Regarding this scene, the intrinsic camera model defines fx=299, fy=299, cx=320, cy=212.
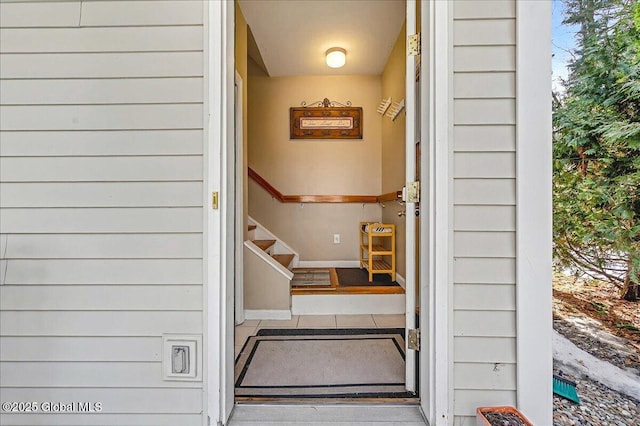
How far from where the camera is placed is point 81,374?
49.4 inches

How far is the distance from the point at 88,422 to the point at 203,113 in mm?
1374

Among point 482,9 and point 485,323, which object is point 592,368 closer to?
point 485,323

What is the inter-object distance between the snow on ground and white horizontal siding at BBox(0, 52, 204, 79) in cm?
222

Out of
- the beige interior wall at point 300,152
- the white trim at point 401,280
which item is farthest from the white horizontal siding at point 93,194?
the beige interior wall at point 300,152

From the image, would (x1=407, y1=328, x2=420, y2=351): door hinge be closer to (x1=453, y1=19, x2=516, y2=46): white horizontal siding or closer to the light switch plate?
the light switch plate

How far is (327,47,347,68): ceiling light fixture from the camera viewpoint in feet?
10.1

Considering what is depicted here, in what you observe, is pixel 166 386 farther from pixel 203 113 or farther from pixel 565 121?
pixel 565 121

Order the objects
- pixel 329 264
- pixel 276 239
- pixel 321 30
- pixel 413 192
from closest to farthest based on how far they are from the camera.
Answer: pixel 413 192
pixel 321 30
pixel 276 239
pixel 329 264

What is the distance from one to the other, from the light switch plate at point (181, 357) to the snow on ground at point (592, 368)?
1675 mm

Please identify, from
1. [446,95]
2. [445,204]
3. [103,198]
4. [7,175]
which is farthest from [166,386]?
[446,95]

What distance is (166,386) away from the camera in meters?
1.24

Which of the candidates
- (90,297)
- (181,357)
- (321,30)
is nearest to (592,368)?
(181,357)

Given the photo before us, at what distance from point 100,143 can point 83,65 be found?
34cm

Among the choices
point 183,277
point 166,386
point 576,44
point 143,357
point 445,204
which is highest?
point 576,44
